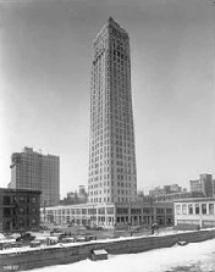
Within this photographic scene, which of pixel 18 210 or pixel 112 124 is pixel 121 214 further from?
pixel 18 210

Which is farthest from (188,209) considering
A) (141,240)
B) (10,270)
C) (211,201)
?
(10,270)

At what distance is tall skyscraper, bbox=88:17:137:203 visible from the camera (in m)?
119

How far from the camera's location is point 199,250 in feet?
144

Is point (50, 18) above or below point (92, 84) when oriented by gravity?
below

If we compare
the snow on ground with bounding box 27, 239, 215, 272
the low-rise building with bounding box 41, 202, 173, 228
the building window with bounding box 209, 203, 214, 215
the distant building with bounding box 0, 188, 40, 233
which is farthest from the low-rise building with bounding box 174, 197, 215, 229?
the distant building with bounding box 0, 188, 40, 233

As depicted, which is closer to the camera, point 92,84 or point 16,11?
point 16,11

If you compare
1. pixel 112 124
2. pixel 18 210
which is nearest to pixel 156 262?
pixel 18 210

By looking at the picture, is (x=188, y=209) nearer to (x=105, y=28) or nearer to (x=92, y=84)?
(x=92, y=84)

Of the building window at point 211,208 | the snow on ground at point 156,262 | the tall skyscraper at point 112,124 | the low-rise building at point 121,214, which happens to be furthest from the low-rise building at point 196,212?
the tall skyscraper at point 112,124

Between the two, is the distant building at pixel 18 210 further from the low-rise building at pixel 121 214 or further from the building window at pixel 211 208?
the building window at pixel 211 208

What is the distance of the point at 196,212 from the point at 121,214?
115ft

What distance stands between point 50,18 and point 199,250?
36168mm

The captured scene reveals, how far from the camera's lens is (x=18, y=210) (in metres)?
86.4

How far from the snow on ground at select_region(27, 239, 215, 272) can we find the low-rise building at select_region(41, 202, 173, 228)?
62.6 m
